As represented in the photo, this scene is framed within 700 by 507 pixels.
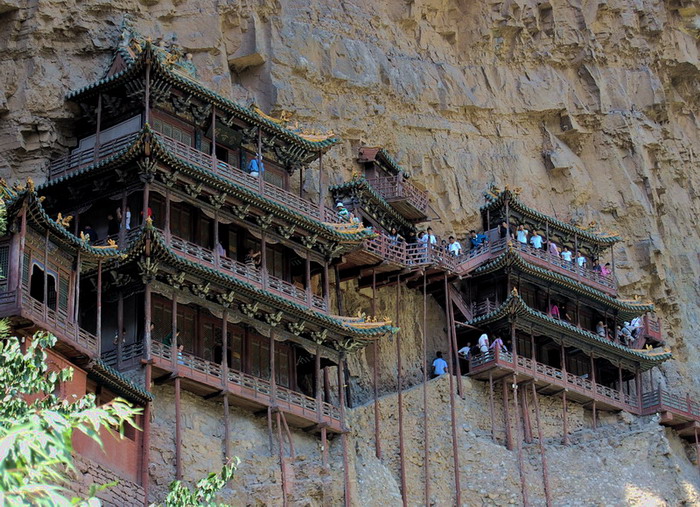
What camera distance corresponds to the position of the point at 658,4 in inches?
2260

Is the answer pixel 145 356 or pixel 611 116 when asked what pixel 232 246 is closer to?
pixel 145 356

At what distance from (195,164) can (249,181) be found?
2335mm

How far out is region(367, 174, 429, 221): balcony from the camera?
1795 inches

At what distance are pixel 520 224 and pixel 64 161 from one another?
18.6 metres

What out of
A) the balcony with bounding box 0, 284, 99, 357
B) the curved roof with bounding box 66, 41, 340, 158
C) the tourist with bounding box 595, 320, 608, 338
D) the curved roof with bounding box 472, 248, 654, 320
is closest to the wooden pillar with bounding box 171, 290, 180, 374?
the balcony with bounding box 0, 284, 99, 357

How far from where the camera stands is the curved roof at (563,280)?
45.6 m

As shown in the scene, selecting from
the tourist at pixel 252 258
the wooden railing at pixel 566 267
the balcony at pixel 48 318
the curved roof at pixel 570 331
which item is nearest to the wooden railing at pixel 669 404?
the curved roof at pixel 570 331

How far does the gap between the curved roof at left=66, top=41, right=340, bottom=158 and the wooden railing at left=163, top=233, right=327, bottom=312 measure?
457cm

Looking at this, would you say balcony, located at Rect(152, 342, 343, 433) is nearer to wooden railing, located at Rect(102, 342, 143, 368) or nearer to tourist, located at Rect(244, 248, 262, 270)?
wooden railing, located at Rect(102, 342, 143, 368)

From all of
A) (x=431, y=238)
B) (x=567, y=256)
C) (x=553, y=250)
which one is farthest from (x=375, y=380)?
(x=567, y=256)

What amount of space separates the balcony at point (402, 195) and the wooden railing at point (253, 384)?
1009cm

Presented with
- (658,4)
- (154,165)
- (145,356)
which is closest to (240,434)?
(145,356)

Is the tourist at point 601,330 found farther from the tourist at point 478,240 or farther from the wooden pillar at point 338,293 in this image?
the wooden pillar at point 338,293

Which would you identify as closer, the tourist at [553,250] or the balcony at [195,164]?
the balcony at [195,164]
